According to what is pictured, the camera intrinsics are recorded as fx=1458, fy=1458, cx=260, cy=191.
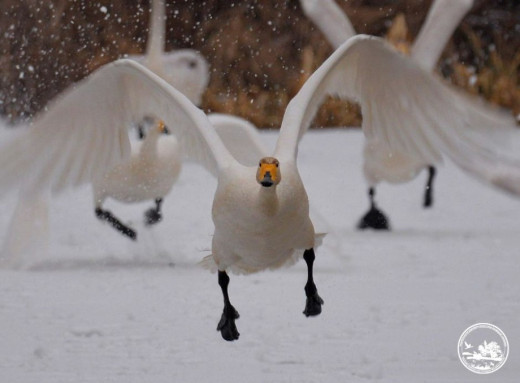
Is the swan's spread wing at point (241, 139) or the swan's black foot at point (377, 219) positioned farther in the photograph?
Result: the swan's black foot at point (377, 219)

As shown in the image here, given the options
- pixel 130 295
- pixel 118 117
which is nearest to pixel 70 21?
pixel 130 295

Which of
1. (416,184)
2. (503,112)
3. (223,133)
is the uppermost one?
(503,112)

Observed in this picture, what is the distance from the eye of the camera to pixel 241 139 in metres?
8.50

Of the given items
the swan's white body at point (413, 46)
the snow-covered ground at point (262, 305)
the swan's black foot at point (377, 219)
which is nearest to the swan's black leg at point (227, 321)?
the snow-covered ground at point (262, 305)

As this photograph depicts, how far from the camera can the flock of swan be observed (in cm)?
566

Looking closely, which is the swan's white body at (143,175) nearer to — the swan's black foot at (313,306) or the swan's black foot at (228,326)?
the swan's black foot at (228,326)

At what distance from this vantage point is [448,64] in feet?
58.8

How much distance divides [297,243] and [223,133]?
9.20ft

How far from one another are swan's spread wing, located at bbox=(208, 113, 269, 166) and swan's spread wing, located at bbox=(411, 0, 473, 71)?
177cm

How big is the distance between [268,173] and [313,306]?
103 cm

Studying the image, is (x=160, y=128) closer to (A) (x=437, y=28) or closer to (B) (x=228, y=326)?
(A) (x=437, y=28)

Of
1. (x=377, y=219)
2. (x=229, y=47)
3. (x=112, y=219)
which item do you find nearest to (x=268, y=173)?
(x=112, y=219)

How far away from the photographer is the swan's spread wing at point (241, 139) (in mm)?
8415

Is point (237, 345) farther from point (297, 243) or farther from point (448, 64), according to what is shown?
point (448, 64)
